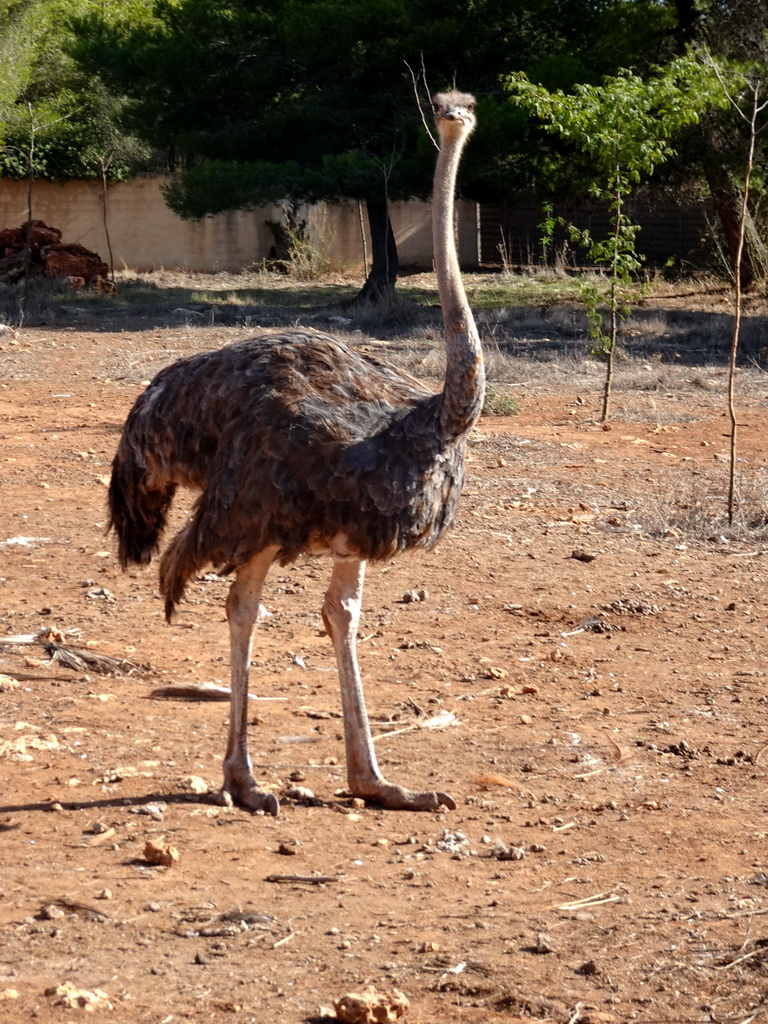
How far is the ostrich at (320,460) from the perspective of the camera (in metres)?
3.80

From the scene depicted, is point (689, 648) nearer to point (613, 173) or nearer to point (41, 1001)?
point (41, 1001)

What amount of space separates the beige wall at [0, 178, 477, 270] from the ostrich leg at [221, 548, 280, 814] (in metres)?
23.0

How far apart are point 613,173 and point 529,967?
26.9 feet

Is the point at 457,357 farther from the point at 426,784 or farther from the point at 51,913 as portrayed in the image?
the point at 51,913

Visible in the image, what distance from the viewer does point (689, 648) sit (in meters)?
5.59

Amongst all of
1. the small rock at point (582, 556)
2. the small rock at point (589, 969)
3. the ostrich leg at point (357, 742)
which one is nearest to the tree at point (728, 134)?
the small rock at point (582, 556)

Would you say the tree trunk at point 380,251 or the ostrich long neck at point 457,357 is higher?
the tree trunk at point 380,251

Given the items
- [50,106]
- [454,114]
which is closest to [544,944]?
[454,114]

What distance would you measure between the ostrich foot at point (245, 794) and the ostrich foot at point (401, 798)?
274 mm

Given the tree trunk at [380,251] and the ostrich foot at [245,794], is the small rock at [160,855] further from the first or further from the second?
the tree trunk at [380,251]

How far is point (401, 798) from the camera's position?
3947 mm

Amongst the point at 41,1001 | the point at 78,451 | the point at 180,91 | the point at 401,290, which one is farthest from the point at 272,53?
the point at 41,1001

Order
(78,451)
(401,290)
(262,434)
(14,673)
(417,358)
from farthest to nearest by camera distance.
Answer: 1. (401,290)
2. (417,358)
3. (78,451)
4. (14,673)
5. (262,434)

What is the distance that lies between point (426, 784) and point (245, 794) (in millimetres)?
588
